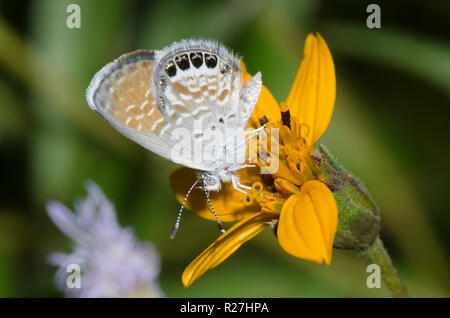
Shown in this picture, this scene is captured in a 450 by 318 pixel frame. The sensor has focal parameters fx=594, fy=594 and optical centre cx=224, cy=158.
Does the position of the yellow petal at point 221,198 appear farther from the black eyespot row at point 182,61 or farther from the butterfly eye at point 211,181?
the black eyespot row at point 182,61

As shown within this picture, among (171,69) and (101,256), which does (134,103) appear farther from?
(101,256)

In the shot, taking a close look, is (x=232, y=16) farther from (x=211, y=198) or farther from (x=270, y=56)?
(x=211, y=198)

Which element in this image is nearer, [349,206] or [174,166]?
[349,206]

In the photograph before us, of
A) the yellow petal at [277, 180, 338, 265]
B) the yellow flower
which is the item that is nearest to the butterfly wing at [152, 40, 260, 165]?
the yellow flower

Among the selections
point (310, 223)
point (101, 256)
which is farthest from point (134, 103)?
point (101, 256)

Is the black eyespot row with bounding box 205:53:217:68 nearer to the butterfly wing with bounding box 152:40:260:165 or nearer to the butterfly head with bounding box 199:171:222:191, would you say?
the butterfly wing with bounding box 152:40:260:165
